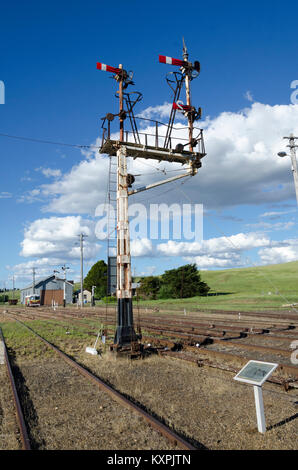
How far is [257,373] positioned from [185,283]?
48.0 metres

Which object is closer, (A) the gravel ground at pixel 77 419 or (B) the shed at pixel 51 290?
(A) the gravel ground at pixel 77 419

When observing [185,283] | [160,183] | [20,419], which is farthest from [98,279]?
[20,419]

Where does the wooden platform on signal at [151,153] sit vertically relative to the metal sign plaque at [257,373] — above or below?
above

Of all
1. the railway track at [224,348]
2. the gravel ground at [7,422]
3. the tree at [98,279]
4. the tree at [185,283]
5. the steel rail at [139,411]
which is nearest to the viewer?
the steel rail at [139,411]

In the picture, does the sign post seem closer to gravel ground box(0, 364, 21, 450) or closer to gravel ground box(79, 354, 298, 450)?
gravel ground box(79, 354, 298, 450)

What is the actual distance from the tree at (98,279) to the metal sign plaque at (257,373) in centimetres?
7399

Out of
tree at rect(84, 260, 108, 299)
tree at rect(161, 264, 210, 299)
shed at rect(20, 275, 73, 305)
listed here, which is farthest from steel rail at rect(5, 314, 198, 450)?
shed at rect(20, 275, 73, 305)

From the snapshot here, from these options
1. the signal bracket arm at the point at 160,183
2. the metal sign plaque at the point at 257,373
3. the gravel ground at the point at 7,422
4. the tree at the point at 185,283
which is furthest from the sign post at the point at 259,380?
the tree at the point at 185,283

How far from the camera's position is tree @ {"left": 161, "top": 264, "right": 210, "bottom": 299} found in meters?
52.6

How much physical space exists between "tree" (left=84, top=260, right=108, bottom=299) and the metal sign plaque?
7399cm

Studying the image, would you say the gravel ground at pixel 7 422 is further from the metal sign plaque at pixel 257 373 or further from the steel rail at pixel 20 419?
the metal sign plaque at pixel 257 373

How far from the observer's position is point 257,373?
16.9 ft

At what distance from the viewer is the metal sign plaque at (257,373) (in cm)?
495
